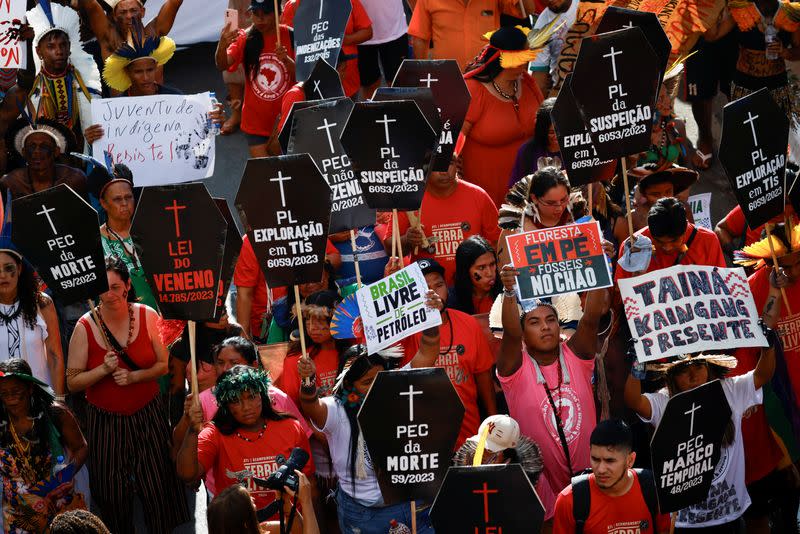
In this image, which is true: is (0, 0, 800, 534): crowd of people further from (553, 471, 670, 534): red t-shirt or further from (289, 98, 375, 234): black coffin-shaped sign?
(289, 98, 375, 234): black coffin-shaped sign

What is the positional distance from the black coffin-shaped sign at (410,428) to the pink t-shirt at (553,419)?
0.83 meters

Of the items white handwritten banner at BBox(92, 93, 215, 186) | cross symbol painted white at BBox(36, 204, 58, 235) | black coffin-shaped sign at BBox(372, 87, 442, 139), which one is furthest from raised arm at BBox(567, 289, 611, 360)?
white handwritten banner at BBox(92, 93, 215, 186)

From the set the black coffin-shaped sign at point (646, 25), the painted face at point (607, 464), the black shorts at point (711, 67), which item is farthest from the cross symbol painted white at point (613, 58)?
the black shorts at point (711, 67)

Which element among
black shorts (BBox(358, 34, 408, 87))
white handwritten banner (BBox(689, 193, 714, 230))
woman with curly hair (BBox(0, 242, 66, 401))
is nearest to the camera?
woman with curly hair (BBox(0, 242, 66, 401))

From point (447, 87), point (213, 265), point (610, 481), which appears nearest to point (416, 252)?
point (447, 87)

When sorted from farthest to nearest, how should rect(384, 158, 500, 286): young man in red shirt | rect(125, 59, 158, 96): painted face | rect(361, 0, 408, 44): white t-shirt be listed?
rect(361, 0, 408, 44): white t-shirt → rect(125, 59, 158, 96): painted face → rect(384, 158, 500, 286): young man in red shirt

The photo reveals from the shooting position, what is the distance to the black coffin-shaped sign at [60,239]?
7414 millimetres

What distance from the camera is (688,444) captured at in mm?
6543

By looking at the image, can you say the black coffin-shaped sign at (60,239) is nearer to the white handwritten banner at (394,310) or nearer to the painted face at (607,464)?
the white handwritten banner at (394,310)

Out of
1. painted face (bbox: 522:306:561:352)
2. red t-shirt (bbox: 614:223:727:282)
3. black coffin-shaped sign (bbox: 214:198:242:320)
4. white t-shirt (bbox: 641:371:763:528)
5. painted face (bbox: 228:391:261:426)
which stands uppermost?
black coffin-shaped sign (bbox: 214:198:242:320)

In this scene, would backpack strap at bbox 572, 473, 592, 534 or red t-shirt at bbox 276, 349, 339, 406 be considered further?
red t-shirt at bbox 276, 349, 339, 406

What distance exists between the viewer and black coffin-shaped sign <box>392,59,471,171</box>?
857 cm

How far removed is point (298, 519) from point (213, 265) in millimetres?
1433

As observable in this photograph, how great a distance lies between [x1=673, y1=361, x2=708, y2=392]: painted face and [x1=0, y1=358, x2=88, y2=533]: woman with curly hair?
3.24m
